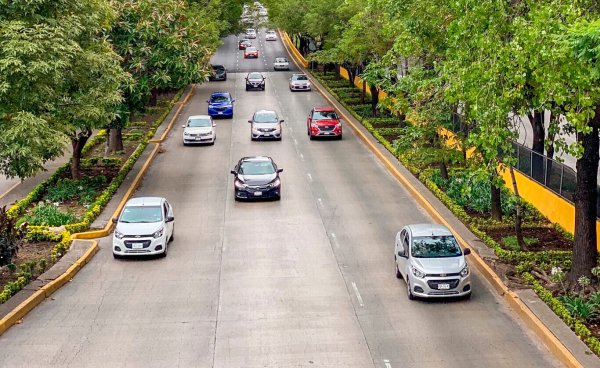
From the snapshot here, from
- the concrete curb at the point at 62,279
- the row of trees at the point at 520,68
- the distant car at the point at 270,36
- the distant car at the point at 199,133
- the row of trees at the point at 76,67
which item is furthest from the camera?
the distant car at the point at 270,36

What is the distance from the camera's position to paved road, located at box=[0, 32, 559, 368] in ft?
61.6

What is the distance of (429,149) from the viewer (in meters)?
31.8

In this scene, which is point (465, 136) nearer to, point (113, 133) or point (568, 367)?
point (568, 367)

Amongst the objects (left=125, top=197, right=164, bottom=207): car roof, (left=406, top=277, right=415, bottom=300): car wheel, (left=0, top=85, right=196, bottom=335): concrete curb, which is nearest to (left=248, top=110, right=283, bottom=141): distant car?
(left=0, top=85, right=196, bottom=335): concrete curb

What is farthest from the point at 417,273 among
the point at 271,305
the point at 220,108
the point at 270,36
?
the point at 270,36

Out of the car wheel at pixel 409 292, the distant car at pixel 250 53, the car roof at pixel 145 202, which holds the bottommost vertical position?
the car wheel at pixel 409 292

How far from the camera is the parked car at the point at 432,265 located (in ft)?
72.1

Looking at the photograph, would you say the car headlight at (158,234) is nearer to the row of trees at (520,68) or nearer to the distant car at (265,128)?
the row of trees at (520,68)

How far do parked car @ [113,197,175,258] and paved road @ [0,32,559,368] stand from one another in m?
0.41

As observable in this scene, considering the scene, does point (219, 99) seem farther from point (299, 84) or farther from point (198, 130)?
point (299, 84)

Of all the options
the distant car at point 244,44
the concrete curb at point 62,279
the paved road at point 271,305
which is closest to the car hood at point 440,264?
the paved road at point 271,305

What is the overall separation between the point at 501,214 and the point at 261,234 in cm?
836

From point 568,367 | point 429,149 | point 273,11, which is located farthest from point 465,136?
point 273,11

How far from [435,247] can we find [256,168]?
13085mm
